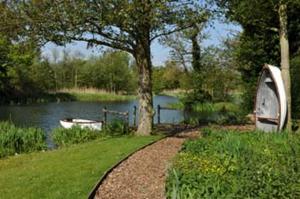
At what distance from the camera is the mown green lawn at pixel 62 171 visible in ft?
32.3

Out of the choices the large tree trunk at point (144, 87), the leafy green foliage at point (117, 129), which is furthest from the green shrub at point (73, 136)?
the large tree trunk at point (144, 87)

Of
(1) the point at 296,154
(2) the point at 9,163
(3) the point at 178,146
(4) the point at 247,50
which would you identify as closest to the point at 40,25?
(2) the point at 9,163

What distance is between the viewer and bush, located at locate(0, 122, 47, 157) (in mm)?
17922

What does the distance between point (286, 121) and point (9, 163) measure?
8800 millimetres

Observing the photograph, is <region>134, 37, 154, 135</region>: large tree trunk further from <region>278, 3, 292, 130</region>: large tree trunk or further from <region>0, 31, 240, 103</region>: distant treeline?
<region>0, 31, 240, 103</region>: distant treeline

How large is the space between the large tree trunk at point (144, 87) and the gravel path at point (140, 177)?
4.32 meters

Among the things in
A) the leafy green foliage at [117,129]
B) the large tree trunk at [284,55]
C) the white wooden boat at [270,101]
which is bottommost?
the leafy green foliage at [117,129]

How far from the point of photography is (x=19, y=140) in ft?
60.9

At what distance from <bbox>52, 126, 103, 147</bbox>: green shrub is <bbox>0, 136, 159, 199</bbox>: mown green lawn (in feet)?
11.4

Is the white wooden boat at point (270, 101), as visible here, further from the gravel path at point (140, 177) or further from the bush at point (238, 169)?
the gravel path at point (140, 177)

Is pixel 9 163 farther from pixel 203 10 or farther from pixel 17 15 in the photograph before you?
pixel 203 10

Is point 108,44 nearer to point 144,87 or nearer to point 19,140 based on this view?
point 144,87

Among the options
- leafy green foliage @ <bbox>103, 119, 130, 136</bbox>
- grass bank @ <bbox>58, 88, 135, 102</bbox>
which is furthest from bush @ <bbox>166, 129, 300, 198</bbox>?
grass bank @ <bbox>58, 88, 135, 102</bbox>

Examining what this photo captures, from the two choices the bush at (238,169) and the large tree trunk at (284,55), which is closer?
the bush at (238,169)
